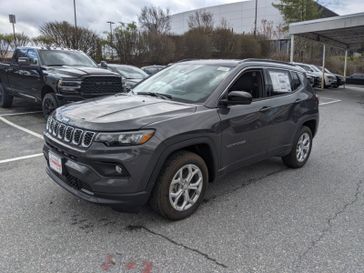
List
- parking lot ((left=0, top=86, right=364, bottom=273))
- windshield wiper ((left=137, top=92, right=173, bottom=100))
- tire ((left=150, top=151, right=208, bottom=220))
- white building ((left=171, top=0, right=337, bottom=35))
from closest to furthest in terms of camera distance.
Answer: parking lot ((left=0, top=86, right=364, bottom=273)), tire ((left=150, top=151, right=208, bottom=220)), windshield wiper ((left=137, top=92, right=173, bottom=100)), white building ((left=171, top=0, right=337, bottom=35))

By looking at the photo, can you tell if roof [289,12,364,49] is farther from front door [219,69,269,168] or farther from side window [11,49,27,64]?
front door [219,69,269,168]

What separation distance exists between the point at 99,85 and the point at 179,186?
5131mm

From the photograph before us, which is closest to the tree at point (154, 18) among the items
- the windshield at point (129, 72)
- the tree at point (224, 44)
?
the tree at point (224, 44)

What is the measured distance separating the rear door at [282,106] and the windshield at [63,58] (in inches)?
225

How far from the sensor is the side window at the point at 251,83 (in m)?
4.16

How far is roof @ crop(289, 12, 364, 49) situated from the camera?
57.3 ft

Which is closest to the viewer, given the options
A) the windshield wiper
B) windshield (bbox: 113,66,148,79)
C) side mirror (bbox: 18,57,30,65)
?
the windshield wiper

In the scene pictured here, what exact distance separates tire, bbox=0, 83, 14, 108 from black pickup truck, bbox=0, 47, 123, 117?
274 mm

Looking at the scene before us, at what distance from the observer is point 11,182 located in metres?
4.52

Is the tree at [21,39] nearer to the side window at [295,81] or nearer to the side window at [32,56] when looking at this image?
the side window at [32,56]

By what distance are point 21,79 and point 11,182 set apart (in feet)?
18.3

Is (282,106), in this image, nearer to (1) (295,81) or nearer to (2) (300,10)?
(1) (295,81)

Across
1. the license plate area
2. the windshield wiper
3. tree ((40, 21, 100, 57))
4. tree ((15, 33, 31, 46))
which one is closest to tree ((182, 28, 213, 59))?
tree ((40, 21, 100, 57))

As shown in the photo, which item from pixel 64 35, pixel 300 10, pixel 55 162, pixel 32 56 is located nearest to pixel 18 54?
pixel 32 56
